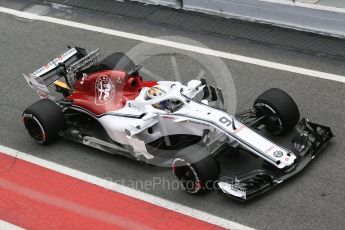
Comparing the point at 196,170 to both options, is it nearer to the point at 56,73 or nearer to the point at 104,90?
the point at 104,90

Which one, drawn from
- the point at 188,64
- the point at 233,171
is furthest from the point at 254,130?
the point at 188,64

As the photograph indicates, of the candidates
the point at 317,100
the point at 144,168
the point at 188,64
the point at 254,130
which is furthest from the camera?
the point at 188,64

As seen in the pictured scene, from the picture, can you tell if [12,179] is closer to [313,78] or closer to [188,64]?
[188,64]

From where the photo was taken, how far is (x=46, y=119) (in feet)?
29.3

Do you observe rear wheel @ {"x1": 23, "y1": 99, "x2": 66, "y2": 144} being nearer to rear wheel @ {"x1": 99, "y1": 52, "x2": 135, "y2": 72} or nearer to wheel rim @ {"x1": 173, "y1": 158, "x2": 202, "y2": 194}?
rear wheel @ {"x1": 99, "y1": 52, "x2": 135, "y2": 72}

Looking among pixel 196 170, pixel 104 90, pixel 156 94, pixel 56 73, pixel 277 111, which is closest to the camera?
pixel 196 170

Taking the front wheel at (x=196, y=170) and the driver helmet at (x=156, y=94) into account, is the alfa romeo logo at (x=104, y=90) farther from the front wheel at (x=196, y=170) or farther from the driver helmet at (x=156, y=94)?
the front wheel at (x=196, y=170)

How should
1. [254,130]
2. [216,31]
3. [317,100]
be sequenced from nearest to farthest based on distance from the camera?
[254,130] < [317,100] < [216,31]

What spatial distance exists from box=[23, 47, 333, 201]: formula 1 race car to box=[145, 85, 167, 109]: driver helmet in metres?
0.01

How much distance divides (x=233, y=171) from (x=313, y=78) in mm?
2690

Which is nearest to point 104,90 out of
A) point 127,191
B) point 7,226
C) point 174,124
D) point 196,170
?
point 174,124

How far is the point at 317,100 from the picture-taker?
965cm

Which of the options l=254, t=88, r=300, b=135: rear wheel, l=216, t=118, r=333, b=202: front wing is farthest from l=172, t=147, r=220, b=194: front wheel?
l=254, t=88, r=300, b=135: rear wheel

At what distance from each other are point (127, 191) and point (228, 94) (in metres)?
2.49
